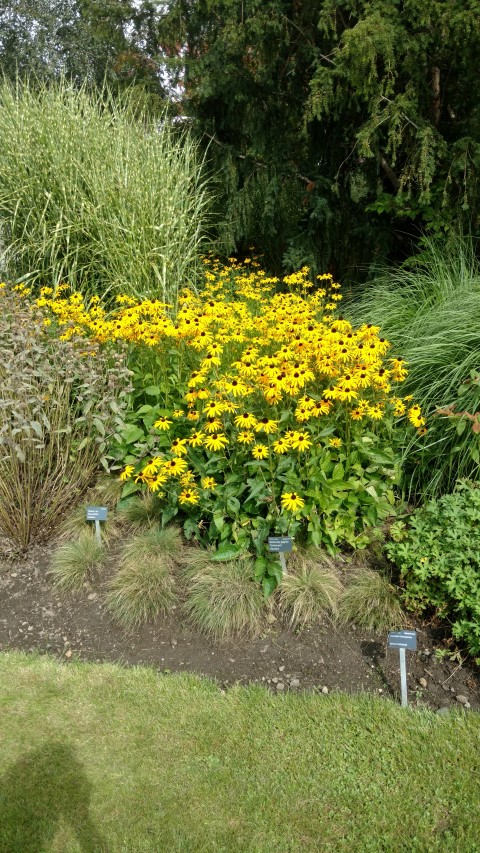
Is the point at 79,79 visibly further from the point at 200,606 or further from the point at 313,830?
the point at 313,830

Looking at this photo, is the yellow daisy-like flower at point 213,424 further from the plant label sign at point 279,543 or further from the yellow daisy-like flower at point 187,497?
the plant label sign at point 279,543

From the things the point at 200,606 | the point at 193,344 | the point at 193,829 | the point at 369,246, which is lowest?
the point at 193,829

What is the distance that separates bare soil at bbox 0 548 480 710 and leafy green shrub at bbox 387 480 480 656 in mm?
155

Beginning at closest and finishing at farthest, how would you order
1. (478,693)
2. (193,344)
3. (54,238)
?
(478,693)
(193,344)
(54,238)

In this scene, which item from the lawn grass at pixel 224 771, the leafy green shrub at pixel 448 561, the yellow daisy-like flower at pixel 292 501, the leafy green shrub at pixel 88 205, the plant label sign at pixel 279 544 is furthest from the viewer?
the leafy green shrub at pixel 88 205

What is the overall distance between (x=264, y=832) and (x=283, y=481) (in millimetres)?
1359

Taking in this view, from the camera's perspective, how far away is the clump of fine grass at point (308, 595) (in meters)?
2.94

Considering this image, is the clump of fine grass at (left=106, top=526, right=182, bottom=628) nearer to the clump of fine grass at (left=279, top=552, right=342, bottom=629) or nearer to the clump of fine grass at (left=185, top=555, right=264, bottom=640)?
the clump of fine grass at (left=185, top=555, right=264, bottom=640)

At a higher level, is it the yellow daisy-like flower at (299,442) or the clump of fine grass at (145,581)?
the yellow daisy-like flower at (299,442)

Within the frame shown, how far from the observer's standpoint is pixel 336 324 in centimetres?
335

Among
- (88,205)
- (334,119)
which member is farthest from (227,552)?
(334,119)

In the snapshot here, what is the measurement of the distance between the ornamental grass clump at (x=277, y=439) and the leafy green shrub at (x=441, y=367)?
16 cm

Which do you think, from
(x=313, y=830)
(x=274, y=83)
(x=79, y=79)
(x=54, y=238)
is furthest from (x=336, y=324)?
(x=79, y=79)

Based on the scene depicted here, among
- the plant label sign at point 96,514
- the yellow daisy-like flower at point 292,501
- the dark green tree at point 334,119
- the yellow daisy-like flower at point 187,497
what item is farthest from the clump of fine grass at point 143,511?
the dark green tree at point 334,119
